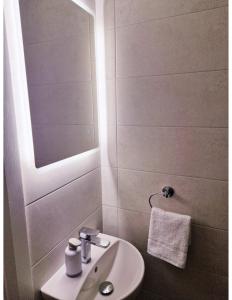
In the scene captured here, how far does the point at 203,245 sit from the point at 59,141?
93cm

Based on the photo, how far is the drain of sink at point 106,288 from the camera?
41.1 inches

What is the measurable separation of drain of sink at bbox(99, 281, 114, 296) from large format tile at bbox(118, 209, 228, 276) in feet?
1.08

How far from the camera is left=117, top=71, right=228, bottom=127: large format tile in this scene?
1.02 m

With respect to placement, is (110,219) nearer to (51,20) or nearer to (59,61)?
(59,61)

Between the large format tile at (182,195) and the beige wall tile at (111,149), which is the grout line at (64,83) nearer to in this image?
the beige wall tile at (111,149)

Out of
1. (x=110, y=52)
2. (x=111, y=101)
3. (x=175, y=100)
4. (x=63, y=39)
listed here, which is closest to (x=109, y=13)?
(x=110, y=52)

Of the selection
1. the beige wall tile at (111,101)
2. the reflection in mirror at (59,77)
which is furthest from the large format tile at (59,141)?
the beige wall tile at (111,101)

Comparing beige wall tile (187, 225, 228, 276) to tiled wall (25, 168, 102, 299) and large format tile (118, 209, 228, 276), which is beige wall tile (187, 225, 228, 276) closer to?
large format tile (118, 209, 228, 276)

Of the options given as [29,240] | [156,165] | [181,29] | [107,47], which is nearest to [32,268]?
[29,240]

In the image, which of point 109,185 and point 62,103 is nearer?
point 62,103

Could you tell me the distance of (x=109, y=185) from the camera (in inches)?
53.9

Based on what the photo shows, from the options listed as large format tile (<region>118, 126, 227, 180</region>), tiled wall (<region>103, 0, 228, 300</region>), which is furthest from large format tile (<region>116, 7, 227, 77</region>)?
large format tile (<region>118, 126, 227, 180</region>)

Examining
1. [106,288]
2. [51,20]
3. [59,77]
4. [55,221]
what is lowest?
[106,288]

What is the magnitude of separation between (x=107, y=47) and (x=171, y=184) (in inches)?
32.2
